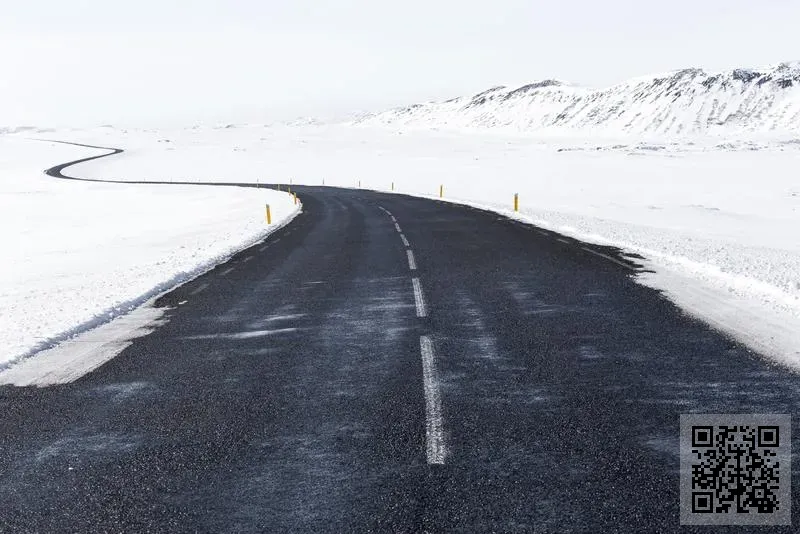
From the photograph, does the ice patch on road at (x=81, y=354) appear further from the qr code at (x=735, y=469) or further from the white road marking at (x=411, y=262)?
the qr code at (x=735, y=469)

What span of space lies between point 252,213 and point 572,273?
2491 centimetres

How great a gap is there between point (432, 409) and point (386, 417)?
0.43m

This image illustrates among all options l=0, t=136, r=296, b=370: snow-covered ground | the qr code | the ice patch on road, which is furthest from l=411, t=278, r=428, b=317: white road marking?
l=0, t=136, r=296, b=370: snow-covered ground

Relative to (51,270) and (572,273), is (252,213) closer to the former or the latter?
(51,270)

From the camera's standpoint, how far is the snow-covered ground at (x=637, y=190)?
419 inches

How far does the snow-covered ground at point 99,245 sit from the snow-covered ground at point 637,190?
962cm

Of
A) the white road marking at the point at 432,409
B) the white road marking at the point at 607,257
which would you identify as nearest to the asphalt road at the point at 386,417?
the white road marking at the point at 432,409

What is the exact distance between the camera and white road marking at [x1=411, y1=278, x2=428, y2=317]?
970 cm

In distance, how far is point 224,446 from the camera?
5113 mm

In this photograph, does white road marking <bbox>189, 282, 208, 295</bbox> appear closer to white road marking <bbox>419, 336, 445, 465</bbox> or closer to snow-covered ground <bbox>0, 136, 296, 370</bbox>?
snow-covered ground <bbox>0, 136, 296, 370</bbox>

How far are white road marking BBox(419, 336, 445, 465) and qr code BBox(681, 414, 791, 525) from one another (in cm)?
171

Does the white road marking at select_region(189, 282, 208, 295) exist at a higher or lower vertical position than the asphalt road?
higher

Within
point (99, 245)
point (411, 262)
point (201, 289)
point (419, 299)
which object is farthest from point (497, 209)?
point (419, 299)

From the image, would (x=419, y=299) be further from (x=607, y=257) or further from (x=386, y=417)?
(x=607, y=257)
